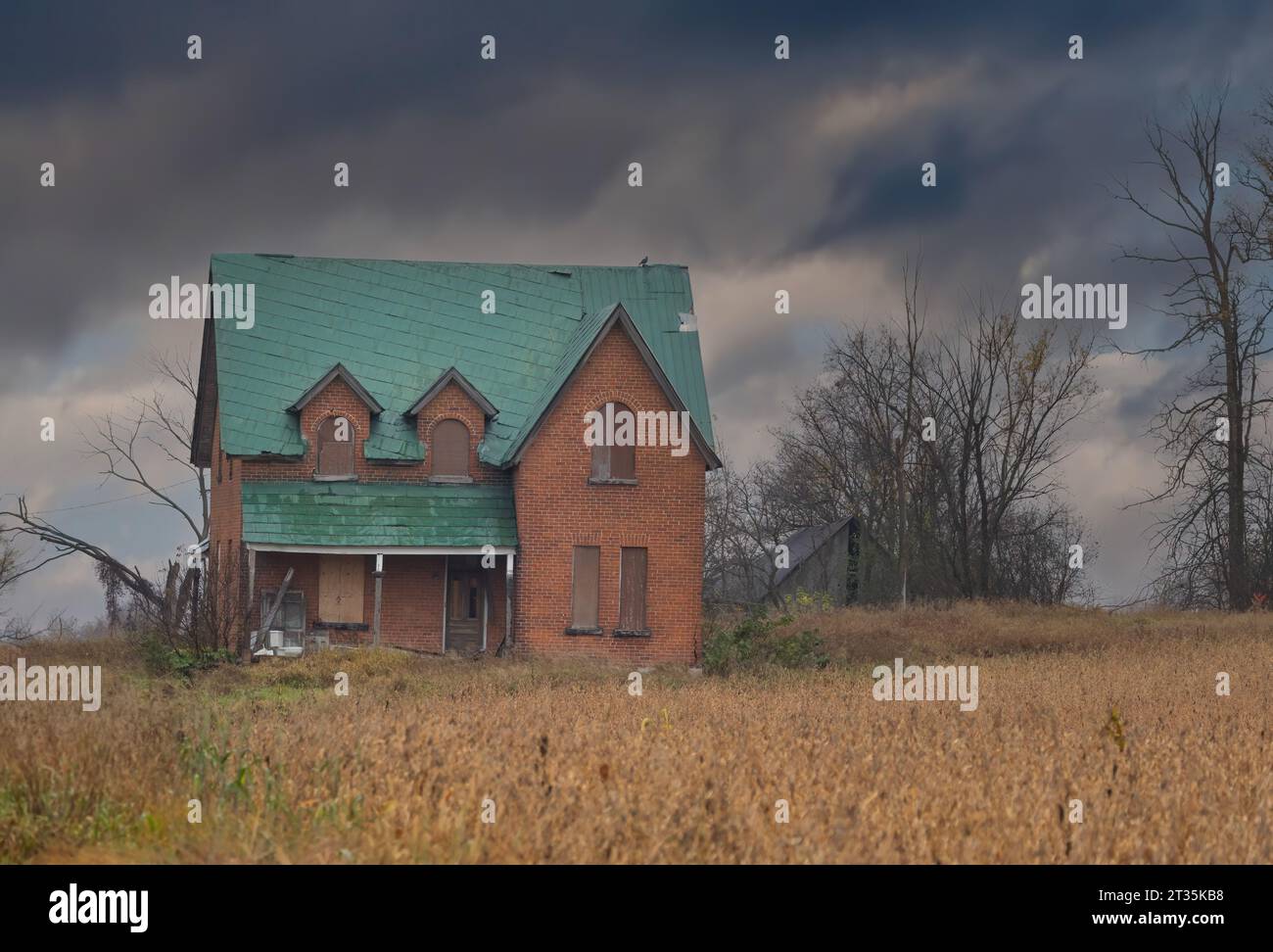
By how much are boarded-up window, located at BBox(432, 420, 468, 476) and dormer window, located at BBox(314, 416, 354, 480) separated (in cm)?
185

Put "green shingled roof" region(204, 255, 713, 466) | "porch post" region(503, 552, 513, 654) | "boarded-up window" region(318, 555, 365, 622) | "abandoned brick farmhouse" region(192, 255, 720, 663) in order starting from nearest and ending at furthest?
"porch post" region(503, 552, 513, 654) → "abandoned brick farmhouse" region(192, 255, 720, 663) → "boarded-up window" region(318, 555, 365, 622) → "green shingled roof" region(204, 255, 713, 466)

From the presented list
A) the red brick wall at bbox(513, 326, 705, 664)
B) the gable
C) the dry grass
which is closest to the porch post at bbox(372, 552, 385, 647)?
the red brick wall at bbox(513, 326, 705, 664)

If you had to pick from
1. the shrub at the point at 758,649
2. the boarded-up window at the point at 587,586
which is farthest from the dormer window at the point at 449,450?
the shrub at the point at 758,649

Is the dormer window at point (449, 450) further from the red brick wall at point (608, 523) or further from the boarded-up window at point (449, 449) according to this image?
the red brick wall at point (608, 523)

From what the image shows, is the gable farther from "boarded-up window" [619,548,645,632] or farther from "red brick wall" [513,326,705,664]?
"boarded-up window" [619,548,645,632]

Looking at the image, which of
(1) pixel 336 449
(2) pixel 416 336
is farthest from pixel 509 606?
(2) pixel 416 336

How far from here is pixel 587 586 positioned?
30797 mm

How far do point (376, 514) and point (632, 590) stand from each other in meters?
5.67

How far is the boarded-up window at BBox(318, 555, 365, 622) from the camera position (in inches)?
1240

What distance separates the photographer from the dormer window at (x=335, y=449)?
103 feet

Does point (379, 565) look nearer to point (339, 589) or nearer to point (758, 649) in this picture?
point (339, 589)
